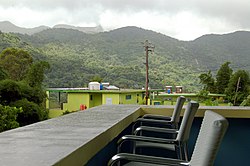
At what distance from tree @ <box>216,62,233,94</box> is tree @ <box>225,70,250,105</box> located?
41 centimetres

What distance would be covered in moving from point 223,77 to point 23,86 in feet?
32.6

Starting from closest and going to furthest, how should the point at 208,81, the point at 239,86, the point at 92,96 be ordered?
the point at 239,86
the point at 92,96
the point at 208,81

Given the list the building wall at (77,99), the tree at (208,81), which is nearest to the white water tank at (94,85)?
→ the building wall at (77,99)

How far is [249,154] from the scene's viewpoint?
294 centimetres

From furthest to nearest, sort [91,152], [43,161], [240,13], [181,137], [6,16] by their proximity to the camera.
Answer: [6,16] → [240,13] → [181,137] → [91,152] → [43,161]

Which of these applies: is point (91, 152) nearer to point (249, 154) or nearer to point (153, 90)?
point (249, 154)

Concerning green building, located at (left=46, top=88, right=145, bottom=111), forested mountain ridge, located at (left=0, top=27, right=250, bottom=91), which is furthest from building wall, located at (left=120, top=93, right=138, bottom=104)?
forested mountain ridge, located at (left=0, top=27, right=250, bottom=91)

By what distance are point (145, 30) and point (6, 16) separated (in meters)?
13.0

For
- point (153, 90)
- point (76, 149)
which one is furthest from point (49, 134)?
point (153, 90)

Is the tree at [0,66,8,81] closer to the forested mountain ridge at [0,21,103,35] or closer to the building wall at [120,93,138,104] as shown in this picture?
the forested mountain ridge at [0,21,103,35]

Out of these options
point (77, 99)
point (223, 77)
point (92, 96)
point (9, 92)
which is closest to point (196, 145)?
point (92, 96)

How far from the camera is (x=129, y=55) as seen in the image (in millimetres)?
17031

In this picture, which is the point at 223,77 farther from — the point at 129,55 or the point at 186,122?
the point at 186,122

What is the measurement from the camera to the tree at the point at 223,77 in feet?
51.3
